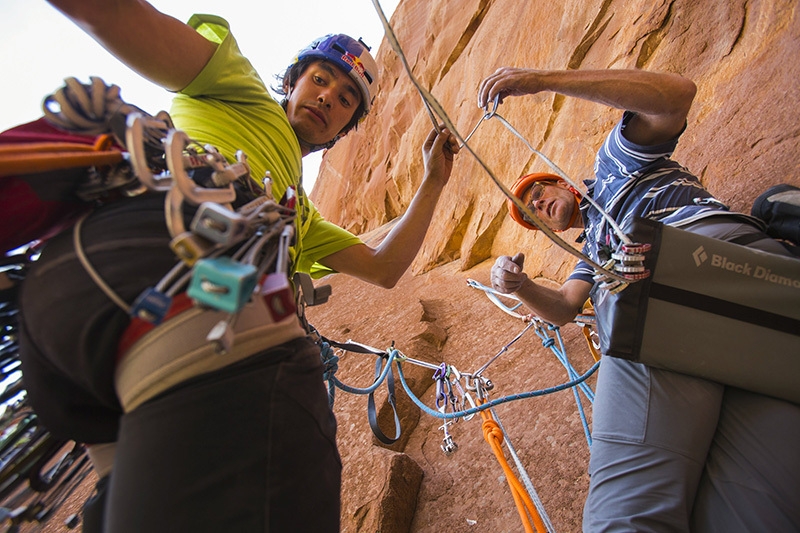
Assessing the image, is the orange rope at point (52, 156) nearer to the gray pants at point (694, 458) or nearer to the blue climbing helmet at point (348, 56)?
the blue climbing helmet at point (348, 56)

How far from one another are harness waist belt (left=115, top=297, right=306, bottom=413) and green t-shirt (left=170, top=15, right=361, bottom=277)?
52cm

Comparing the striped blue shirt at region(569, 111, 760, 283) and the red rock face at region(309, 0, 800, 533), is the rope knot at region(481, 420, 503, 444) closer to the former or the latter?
the red rock face at region(309, 0, 800, 533)

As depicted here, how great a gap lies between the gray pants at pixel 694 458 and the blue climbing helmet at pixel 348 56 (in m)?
1.60

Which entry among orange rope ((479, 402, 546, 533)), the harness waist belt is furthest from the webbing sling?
the harness waist belt

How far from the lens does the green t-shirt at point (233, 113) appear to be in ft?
3.74

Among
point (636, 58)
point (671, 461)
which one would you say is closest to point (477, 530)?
point (671, 461)

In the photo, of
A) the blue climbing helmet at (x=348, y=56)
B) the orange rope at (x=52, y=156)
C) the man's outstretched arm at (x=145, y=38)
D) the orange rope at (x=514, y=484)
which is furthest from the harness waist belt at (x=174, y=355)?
the blue climbing helmet at (x=348, y=56)

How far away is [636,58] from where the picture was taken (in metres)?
3.32

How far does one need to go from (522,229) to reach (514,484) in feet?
11.3

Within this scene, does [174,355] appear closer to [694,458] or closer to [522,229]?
[694,458]

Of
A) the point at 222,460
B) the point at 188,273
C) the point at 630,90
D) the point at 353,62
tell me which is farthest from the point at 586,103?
the point at 222,460

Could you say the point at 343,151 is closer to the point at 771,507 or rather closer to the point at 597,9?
the point at 597,9

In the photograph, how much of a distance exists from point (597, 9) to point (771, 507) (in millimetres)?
4703

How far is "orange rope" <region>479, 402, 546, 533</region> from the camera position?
139 centimetres
